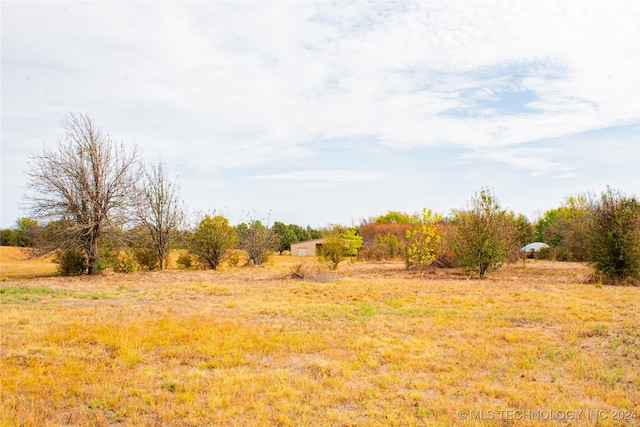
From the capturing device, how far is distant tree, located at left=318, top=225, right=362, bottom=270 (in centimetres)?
2339

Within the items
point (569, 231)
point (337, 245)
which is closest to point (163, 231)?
point (337, 245)

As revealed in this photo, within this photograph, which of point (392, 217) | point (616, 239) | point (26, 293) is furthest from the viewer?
point (392, 217)

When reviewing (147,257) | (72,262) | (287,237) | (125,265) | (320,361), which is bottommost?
(320,361)

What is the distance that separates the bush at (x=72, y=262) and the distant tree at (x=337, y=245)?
11.6 m

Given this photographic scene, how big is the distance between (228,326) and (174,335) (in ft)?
3.81

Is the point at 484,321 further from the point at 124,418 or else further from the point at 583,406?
the point at 124,418

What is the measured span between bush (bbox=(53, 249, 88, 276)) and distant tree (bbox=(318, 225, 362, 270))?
1161cm

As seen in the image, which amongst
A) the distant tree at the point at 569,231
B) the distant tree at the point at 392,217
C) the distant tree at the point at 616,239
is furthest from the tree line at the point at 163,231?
the distant tree at the point at 392,217

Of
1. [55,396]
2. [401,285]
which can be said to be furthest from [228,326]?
[401,285]

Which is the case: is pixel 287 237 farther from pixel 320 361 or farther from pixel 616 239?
pixel 320 361

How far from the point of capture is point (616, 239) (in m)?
16.8

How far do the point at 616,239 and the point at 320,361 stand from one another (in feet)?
49.8

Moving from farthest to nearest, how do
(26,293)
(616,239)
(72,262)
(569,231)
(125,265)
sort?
(569,231) → (125,265) → (72,262) → (616,239) → (26,293)

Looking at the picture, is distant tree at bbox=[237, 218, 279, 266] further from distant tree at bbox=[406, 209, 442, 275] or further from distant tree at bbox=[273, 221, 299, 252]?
distant tree at bbox=[273, 221, 299, 252]
